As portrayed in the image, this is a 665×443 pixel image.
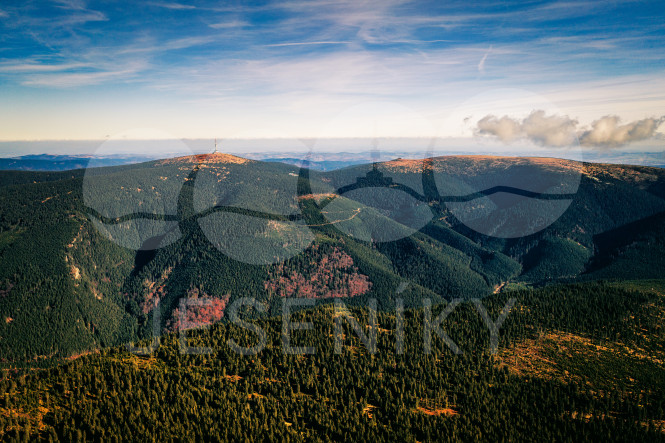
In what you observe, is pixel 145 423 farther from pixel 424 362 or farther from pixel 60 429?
pixel 424 362

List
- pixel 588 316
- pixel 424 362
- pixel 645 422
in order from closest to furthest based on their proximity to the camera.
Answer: pixel 645 422 → pixel 424 362 → pixel 588 316

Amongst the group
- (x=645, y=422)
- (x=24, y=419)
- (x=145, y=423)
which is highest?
(x=24, y=419)

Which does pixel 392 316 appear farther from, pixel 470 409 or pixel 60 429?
pixel 60 429

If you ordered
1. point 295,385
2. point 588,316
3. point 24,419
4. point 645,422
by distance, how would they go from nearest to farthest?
point 24,419 < point 645,422 < point 295,385 < point 588,316

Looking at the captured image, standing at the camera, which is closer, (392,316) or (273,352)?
(273,352)

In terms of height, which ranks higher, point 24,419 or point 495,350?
point 24,419

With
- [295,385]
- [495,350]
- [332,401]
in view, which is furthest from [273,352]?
[495,350]

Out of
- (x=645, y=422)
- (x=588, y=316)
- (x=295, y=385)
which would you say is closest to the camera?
(x=645, y=422)

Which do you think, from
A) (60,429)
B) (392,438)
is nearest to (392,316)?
(392,438)

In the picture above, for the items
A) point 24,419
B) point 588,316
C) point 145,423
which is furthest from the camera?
point 588,316
